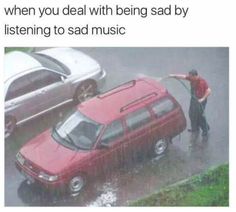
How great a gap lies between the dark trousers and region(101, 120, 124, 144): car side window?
3.65 ft

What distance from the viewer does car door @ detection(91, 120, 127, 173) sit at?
11750mm

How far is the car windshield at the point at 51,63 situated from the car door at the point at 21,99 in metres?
0.35

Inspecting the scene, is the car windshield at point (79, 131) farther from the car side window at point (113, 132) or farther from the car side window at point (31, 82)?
the car side window at point (31, 82)

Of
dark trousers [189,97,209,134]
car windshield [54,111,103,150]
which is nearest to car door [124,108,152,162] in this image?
car windshield [54,111,103,150]

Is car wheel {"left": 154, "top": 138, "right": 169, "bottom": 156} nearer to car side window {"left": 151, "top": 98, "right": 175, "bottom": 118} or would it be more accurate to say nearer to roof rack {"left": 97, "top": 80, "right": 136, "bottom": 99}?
car side window {"left": 151, "top": 98, "right": 175, "bottom": 118}

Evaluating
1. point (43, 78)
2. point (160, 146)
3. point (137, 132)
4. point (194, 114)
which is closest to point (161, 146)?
point (160, 146)

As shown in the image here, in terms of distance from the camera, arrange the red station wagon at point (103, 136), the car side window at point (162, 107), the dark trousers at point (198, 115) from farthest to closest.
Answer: the dark trousers at point (198, 115) → the car side window at point (162, 107) → the red station wagon at point (103, 136)

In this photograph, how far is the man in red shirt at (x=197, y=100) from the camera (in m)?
12.3

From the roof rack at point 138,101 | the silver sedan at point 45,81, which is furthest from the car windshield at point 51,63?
the roof rack at point 138,101

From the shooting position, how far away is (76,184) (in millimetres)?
11781
